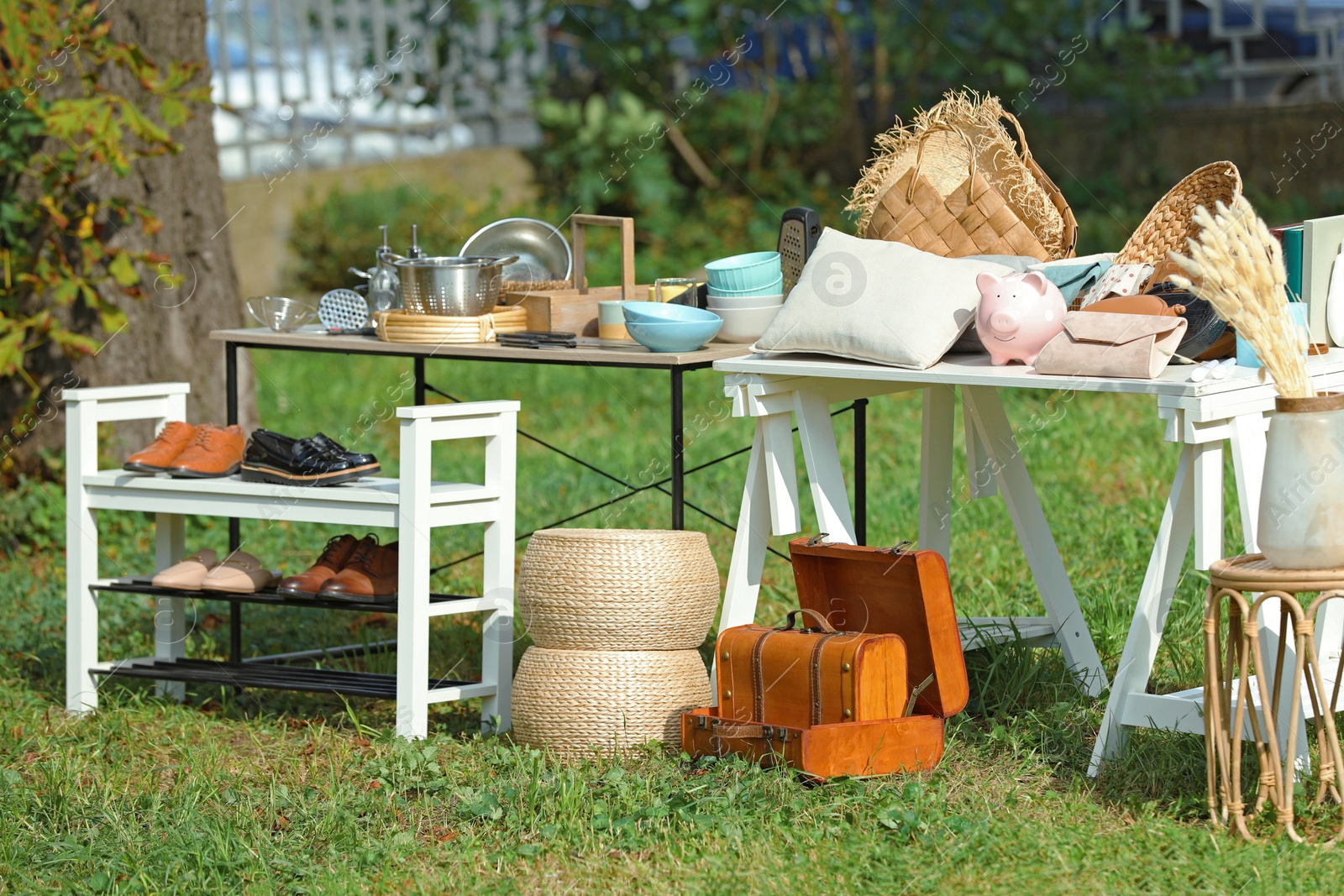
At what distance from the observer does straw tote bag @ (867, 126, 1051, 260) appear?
3680 millimetres

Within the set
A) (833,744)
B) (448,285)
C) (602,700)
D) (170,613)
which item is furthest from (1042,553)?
(170,613)

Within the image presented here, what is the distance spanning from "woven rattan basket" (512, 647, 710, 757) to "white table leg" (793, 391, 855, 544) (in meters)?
0.49

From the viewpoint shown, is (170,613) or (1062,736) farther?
(170,613)

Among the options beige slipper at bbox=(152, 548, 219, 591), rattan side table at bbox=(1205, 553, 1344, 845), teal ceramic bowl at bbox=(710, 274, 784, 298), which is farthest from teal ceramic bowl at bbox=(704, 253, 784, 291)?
beige slipper at bbox=(152, 548, 219, 591)

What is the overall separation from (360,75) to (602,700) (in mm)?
7710

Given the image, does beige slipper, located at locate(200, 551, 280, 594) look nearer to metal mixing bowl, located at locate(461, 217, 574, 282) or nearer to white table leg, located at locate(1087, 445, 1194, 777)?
metal mixing bowl, located at locate(461, 217, 574, 282)

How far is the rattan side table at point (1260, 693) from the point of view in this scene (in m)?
2.81

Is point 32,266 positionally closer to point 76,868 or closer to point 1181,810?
point 76,868

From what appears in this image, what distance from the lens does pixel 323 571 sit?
3936 millimetres

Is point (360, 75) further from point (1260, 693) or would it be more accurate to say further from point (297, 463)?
point (1260, 693)

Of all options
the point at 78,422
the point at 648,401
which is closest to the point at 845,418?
the point at 648,401

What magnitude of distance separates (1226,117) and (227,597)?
287 inches

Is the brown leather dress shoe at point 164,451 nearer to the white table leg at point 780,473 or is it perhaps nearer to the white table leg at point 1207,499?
the white table leg at point 780,473

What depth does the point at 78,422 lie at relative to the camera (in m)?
4.14
